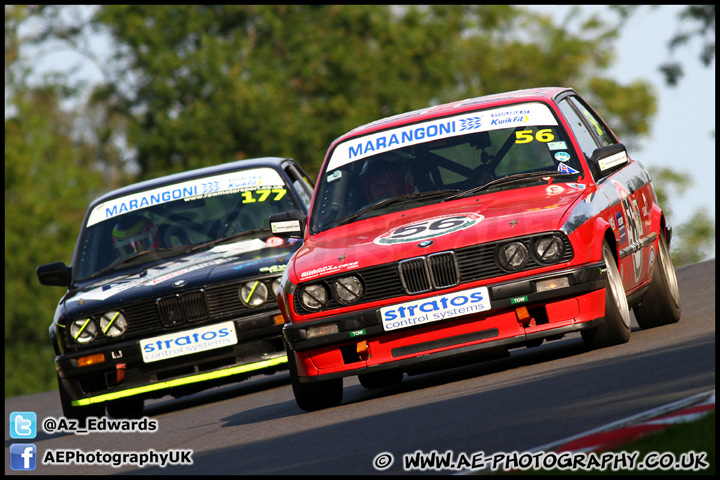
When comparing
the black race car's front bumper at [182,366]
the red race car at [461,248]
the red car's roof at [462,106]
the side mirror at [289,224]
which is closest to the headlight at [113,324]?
the black race car's front bumper at [182,366]

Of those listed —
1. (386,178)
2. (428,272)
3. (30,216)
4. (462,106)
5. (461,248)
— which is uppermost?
(462,106)

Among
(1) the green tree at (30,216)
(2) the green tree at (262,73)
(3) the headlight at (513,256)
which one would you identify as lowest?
(1) the green tree at (30,216)

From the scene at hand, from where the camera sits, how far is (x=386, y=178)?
9641 mm

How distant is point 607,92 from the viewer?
54.1 meters

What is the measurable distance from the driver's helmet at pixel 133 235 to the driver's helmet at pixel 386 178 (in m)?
3.23

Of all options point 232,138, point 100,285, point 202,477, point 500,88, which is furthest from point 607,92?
point 202,477

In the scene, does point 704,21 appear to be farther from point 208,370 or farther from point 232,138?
point 208,370

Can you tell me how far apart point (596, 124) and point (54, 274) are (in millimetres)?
5037

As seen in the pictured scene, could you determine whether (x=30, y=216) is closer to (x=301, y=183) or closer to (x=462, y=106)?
(x=301, y=183)

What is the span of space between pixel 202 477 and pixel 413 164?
3.49m

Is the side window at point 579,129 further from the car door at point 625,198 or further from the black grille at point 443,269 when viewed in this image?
the black grille at point 443,269

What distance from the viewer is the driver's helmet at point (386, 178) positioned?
956 cm

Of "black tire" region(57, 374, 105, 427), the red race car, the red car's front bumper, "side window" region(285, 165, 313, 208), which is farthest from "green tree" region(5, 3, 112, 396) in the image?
the red car's front bumper

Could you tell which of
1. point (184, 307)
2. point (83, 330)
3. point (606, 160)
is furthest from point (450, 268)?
point (83, 330)
